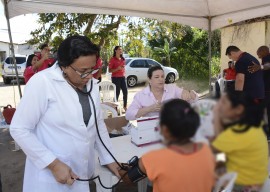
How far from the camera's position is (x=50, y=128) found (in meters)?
1.24

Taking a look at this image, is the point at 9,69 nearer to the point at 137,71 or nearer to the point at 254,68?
the point at 137,71

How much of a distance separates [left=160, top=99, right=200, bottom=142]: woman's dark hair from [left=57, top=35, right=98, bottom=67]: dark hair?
3.14 ft

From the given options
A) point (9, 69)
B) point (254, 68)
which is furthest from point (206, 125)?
point (9, 69)

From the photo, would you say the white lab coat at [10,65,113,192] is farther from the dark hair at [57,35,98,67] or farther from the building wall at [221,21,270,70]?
the building wall at [221,21,270,70]

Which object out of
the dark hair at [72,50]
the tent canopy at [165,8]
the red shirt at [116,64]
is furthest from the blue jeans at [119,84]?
the dark hair at [72,50]

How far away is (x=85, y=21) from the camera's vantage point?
5.81 meters

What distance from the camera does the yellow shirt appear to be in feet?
0.85

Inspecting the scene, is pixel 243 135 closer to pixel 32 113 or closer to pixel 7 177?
pixel 32 113

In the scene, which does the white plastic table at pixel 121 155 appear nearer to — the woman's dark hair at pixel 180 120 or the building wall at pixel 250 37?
the woman's dark hair at pixel 180 120

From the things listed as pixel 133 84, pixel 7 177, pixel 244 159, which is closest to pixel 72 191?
pixel 244 159

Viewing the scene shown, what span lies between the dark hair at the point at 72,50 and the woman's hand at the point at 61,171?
430 mm

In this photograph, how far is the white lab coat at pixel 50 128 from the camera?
1.19m

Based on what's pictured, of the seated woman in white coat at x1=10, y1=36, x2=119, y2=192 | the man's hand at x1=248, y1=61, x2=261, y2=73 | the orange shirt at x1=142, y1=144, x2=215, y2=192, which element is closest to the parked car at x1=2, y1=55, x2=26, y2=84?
the seated woman in white coat at x1=10, y1=36, x2=119, y2=192

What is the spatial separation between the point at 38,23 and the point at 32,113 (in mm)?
4947
